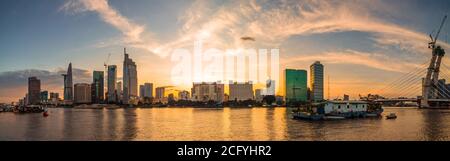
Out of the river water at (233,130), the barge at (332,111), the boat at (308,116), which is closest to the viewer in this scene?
the river water at (233,130)

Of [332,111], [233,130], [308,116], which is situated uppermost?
[332,111]

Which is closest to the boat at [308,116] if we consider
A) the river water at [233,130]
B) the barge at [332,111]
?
the barge at [332,111]

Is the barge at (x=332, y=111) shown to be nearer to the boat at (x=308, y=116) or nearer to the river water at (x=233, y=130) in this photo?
the boat at (x=308, y=116)

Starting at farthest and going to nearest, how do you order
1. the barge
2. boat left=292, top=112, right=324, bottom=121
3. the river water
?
the barge
boat left=292, top=112, right=324, bottom=121
the river water

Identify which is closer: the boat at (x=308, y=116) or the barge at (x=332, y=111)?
the boat at (x=308, y=116)

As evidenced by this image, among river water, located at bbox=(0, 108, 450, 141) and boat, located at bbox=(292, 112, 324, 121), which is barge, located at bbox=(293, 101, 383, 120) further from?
river water, located at bbox=(0, 108, 450, 141)

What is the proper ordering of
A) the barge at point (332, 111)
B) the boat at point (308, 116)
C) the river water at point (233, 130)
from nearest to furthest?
the river water at point (233, 130), the boat at point (308, 116), the barge at point (332, 111)

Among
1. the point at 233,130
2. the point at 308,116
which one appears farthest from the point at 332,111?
the point at 233,130

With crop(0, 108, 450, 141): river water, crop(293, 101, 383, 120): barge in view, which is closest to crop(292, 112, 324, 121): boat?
crop(293, 101, 383, 120): barge

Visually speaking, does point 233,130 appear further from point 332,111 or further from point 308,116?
point 332,111

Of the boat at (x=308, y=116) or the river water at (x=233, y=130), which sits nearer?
the river water at (x=233, y=130)
